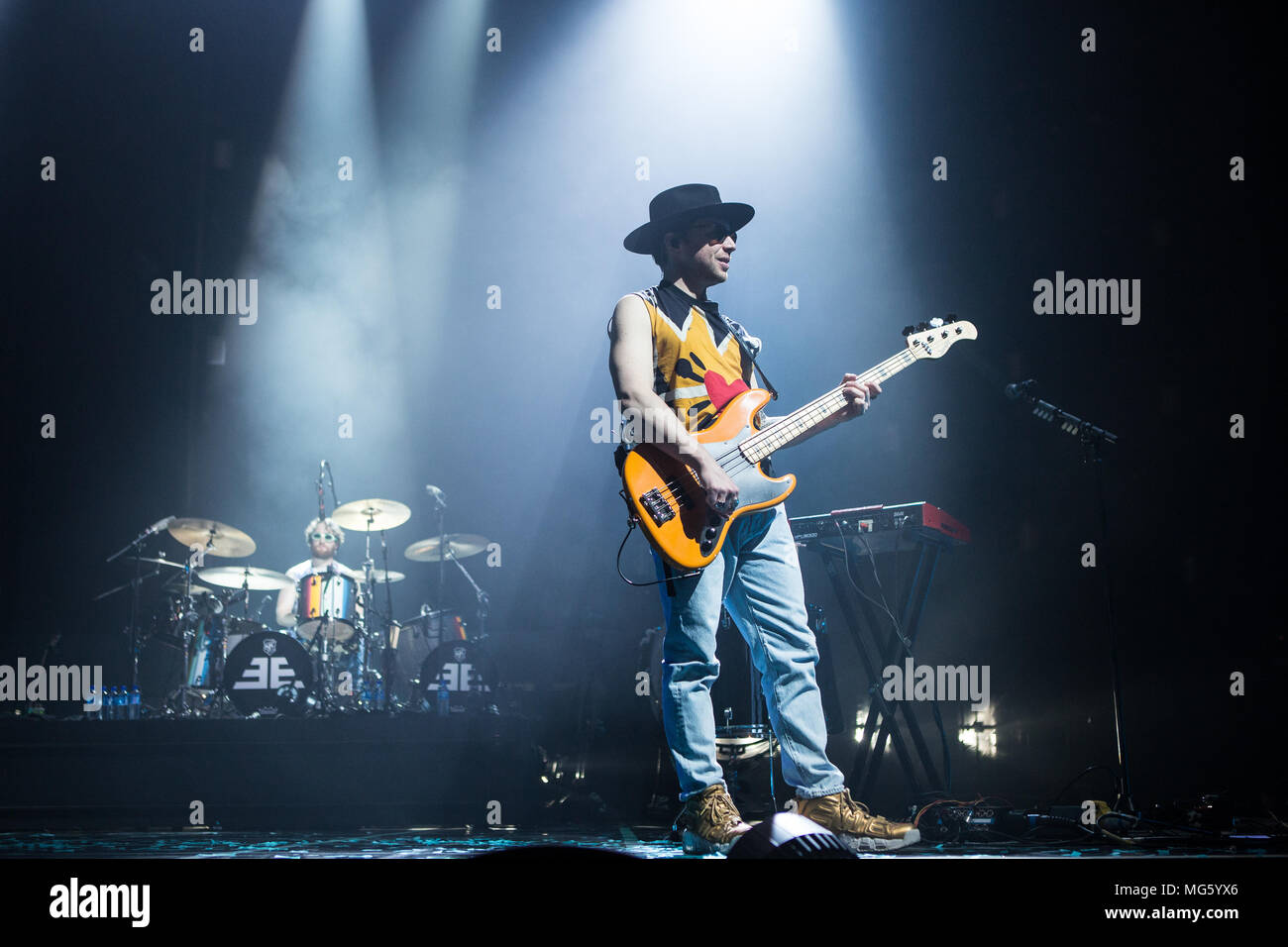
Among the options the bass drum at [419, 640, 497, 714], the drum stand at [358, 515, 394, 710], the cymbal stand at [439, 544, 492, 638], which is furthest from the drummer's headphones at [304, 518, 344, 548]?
the bass drum at [419, 640, 497, 714]

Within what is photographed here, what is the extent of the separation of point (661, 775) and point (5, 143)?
527 centimetres

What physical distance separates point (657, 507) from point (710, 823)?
90 cm

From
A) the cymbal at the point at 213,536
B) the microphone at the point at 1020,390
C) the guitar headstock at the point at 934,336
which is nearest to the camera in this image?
the guitar headstock at the point at 934,336

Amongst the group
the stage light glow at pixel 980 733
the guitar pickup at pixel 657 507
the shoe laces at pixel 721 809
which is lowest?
the stage light glow at pixel 980 733

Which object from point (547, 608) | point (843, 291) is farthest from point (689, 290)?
point (547, 608)

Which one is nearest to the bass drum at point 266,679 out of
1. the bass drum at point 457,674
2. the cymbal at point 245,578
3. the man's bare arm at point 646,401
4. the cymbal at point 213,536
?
the bass drum at point 457,674

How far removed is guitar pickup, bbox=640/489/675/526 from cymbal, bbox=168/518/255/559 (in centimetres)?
431

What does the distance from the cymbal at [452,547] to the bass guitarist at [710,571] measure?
3537 mm

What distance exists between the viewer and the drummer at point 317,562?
650 centimetres

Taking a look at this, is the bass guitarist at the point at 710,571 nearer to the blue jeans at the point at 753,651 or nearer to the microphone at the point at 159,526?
the blue jeans at the point at 753,651

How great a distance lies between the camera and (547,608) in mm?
6410

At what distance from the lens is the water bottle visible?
16.7 ft
